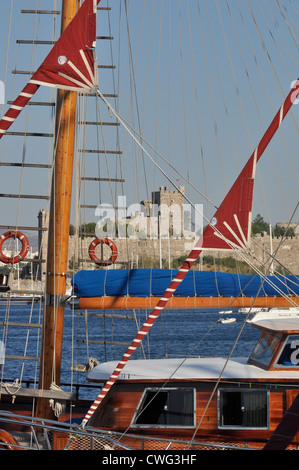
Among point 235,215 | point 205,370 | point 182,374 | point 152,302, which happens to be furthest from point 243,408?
point 152,302

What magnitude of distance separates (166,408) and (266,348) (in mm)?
1544

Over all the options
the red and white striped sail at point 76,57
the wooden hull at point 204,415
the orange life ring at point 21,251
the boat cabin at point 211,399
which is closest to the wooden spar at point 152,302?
the orange life ring at point 21,251

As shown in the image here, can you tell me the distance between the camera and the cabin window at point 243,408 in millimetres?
9594

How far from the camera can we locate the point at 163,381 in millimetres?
9750

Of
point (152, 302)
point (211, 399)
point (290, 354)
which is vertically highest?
point (152, 302)

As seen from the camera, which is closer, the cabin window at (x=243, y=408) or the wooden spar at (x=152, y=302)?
the cabin window at (x=243, y=408)

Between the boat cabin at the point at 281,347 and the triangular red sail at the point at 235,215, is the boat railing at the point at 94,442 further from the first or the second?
the triangular red sail at the point at 235,215

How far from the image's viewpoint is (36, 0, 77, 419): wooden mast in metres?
11.5

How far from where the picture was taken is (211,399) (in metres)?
9.73

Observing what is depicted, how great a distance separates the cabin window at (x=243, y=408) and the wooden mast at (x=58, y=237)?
2884 mm

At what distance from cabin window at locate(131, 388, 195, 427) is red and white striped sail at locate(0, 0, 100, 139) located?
3958mm

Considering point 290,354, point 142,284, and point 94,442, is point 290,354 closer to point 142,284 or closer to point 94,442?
point 94,442
